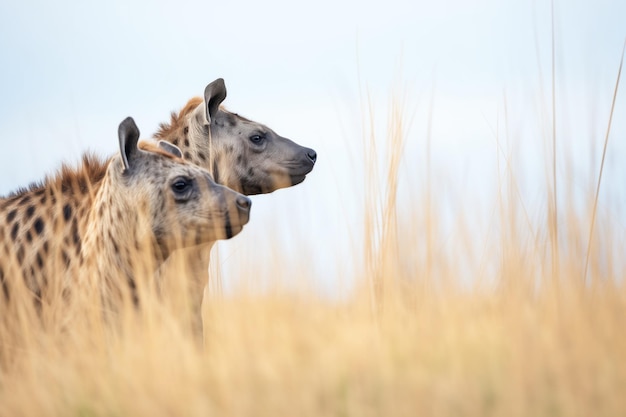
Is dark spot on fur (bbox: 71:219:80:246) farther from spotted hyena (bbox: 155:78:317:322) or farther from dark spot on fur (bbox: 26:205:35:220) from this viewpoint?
spotted hyena (bbox: 155:78:317:322)

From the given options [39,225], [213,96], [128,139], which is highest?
[213,96]

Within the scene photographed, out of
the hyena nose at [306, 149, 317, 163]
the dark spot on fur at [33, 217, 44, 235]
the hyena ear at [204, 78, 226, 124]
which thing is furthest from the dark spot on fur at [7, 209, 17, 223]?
the hyena nose at [306, 149, 317, 163]

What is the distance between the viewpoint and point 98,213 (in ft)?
16.7

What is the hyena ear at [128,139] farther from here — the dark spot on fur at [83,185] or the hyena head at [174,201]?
the dark spot on fur at [83,185]

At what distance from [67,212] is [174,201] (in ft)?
3.08

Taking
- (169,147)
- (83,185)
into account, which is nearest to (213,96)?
(169,147)

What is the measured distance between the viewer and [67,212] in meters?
5.60

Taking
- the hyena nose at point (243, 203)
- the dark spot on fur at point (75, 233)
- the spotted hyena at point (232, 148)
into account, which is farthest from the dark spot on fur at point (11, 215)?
the hyena nose at point (243, 203)

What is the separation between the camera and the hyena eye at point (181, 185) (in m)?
5.08

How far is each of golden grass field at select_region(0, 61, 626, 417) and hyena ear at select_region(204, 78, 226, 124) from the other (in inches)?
54.7

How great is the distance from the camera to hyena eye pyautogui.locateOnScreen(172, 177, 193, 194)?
5.08m

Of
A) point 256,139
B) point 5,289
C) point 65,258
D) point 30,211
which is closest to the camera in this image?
point 65,258

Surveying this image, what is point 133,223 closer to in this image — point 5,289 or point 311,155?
point 5,289

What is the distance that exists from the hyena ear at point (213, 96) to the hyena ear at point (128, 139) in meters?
1.23
